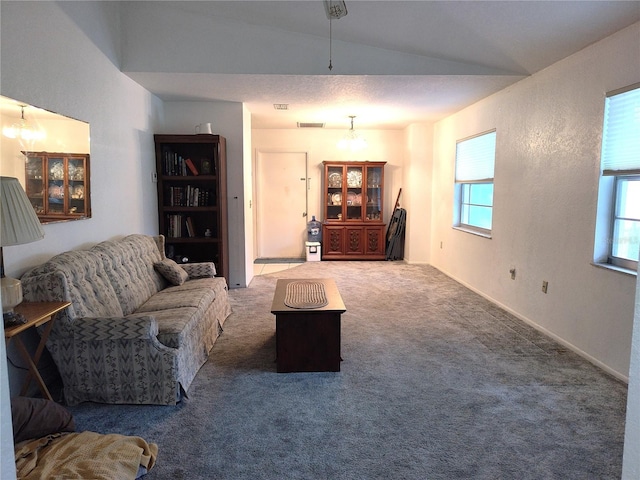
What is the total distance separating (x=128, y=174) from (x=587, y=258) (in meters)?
4.12

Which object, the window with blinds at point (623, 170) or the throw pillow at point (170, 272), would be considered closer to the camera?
the window with blinds at point (623, 170)

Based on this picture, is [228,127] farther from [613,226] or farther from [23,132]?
[613,226]

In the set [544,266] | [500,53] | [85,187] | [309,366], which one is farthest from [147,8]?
[544,266]

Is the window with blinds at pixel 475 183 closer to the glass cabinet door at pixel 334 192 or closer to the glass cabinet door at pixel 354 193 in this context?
the glass cabinet door at pixel 354 193

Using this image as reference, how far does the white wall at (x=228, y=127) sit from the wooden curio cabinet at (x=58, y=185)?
2179 millimetres

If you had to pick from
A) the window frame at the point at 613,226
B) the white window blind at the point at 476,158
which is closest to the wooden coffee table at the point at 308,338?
the window frame at the point at 613,226

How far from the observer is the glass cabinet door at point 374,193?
24.8 feet

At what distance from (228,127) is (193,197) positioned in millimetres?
995

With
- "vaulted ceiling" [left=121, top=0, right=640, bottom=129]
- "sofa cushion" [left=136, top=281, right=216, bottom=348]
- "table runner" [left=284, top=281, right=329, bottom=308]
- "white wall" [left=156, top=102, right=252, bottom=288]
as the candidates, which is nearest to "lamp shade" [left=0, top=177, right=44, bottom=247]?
"sofa cushion" [left=136, top=281, right=216, bottom=348]

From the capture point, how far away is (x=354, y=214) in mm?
7625

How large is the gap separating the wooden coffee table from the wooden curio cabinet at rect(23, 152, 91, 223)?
1.62 m

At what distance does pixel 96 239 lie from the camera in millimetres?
3486

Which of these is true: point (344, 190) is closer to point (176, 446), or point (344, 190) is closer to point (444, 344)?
point (444, 344)

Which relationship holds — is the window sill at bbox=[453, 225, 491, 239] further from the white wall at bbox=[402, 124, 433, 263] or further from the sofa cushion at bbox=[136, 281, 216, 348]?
the sofa cushion at bbox=[136, 281, 216, 348]
